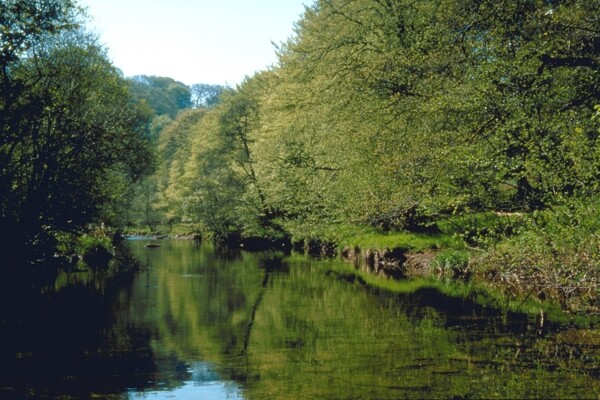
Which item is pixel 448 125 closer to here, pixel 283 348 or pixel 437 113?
pixel 437 113

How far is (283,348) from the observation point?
13250 mm

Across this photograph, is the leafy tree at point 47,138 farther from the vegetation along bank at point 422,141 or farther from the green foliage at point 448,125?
the green foliage at point 448,125

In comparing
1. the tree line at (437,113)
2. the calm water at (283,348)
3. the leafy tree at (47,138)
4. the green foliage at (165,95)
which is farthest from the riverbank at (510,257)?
the green foliage at (165,95)

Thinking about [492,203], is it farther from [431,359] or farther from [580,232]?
[431,359]

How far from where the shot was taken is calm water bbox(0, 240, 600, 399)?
998cm

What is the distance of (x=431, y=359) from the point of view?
37.9 ft

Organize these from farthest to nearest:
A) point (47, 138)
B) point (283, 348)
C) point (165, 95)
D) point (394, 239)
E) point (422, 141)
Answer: point (165, 95) → point (394, 239) → point (422, 141) → point (47, 138) → point (283, 348)

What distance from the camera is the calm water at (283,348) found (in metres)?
9.98

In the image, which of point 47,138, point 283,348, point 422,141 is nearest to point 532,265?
point 422,141

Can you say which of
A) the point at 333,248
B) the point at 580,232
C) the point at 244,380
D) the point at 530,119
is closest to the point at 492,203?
the point at 530,119

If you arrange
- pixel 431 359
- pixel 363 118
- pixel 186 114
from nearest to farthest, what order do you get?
pixel 431 359 < pixel 363 118 < pixel 186 114

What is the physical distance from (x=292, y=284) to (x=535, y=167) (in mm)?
11305

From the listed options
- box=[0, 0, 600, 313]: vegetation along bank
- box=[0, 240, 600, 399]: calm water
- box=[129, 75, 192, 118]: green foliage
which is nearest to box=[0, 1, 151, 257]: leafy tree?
box=[0, 0, 600, 313]: vegetation along bank

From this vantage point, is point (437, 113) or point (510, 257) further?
point (437, 113)
